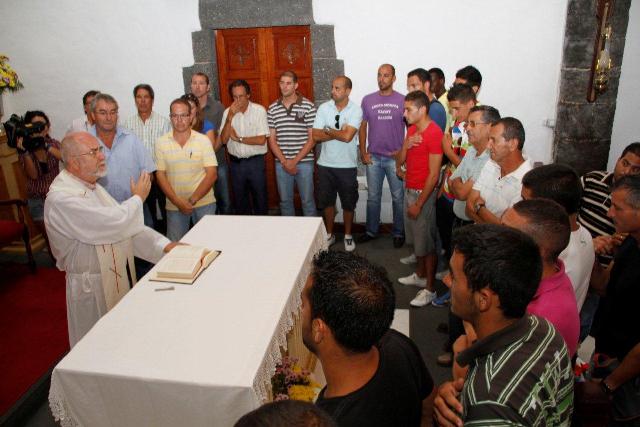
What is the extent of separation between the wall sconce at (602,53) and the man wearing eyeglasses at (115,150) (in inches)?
166

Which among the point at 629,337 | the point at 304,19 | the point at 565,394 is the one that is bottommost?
the point at 629,337

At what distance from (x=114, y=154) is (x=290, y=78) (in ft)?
6.11

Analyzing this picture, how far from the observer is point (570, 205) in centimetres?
243

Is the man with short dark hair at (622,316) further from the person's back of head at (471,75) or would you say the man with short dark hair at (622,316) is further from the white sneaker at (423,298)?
Answer: the person's back of head at (471,75)

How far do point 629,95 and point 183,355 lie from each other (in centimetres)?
510

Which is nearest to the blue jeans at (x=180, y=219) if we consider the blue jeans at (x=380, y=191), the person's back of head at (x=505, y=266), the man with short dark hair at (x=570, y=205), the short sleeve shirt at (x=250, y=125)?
the short sleeve shirt at (x=250, y=125)

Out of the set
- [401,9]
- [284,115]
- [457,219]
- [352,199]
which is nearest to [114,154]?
[284,115]

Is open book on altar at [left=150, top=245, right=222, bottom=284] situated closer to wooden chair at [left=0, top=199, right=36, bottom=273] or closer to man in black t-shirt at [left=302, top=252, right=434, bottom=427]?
man in black t-shirt at [left=302, top=252, right=434, bottom=427]

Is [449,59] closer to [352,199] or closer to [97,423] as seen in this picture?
[352,199]

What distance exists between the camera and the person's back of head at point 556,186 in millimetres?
2424

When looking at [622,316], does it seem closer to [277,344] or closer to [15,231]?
[277,344]

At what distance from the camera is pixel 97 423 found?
2.15 metres

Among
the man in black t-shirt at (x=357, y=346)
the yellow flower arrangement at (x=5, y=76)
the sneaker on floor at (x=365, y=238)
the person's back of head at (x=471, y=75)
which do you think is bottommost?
the sneaker on floor at (x=365, y=238)

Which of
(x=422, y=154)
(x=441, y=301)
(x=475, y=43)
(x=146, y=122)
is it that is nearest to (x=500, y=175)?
(x=422, y=154)
